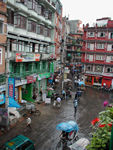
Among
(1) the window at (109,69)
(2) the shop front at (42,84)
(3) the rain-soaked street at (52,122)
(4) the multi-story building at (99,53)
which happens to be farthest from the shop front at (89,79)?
(2) the shop front at (42,84)

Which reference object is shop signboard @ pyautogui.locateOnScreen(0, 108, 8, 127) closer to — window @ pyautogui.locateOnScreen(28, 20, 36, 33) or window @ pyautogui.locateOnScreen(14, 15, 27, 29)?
window @ pyautogui.locateOnScreen(14, 15, 27, 29)

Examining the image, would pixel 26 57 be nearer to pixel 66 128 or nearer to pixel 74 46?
pixel 66 128

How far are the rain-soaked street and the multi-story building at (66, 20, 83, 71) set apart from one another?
42.4 metres

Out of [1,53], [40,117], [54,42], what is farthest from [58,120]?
[54,42]

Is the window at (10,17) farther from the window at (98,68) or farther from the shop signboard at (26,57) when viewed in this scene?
the window at (98,68)

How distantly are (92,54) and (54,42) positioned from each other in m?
12.3

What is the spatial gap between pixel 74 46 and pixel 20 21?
160 ft

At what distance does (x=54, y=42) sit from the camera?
102ft

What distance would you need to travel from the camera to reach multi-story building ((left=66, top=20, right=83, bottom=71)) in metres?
66.5

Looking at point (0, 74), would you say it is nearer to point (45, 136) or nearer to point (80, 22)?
point (45, 136)

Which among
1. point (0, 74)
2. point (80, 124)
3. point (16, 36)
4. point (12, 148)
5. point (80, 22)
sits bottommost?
point (80, 124)

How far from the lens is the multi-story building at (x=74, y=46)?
218ft

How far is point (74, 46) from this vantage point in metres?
67.1

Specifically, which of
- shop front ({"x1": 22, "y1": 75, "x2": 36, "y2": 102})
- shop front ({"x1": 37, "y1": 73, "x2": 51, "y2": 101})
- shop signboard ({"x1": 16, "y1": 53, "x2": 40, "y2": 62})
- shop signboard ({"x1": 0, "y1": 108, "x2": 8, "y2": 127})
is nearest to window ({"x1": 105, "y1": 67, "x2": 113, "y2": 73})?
shop front ({"x1": 37, "y1": 73, "x2": 51, "y2": 101})
